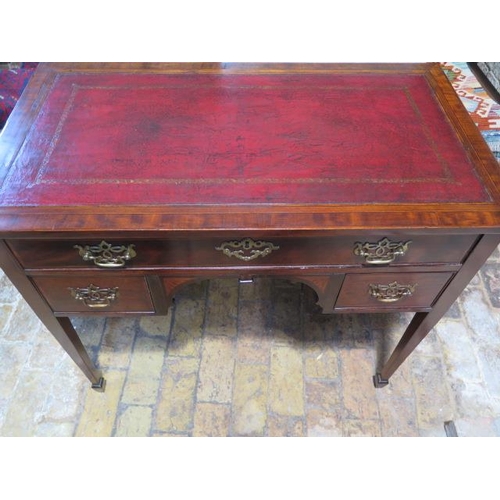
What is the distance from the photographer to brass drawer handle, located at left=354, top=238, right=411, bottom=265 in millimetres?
999

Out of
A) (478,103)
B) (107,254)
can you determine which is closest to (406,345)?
(107,254)

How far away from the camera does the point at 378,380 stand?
5.26 feet

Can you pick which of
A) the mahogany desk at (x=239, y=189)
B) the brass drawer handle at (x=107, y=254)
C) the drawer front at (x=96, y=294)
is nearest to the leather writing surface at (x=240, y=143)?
the mahogany desk at (x=239, y=189)

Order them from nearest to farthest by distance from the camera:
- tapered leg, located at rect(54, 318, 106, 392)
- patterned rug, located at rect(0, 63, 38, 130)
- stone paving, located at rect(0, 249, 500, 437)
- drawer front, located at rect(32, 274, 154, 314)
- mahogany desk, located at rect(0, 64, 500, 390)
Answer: mahogany desk, located at rect(0, 64, 500, 390) → drawer front, located at rect(32, 274, 154, 314) → tapered leg, located at rect(54, 318, 106, 392) → stone paving, located at rect(0, 249, 500, 437) → patterned rug, located at rect(0, 63, 38, 130)

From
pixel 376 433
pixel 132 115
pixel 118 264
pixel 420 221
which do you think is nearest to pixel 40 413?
pixel 118 264

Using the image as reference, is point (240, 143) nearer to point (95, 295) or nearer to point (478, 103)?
point (95, 295)

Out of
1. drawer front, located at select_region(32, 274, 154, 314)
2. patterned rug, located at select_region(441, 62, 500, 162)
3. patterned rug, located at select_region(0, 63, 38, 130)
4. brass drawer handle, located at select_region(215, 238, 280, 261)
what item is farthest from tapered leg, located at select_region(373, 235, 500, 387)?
patterned rug, located at select_region(0, 63, 38, 130)

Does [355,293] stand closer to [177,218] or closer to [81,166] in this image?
[177,218]

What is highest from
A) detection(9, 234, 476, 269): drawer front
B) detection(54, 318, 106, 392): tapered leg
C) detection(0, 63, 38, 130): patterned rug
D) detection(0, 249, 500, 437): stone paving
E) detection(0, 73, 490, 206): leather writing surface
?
detection(0, 73, 490, 206): leather writing surface

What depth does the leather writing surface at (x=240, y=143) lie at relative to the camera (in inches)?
39.3

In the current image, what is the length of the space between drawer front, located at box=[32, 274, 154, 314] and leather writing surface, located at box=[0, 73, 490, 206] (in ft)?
0.75

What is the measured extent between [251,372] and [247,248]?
826mm

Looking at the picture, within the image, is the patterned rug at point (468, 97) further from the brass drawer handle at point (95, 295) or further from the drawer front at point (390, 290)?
the brass drawer handle at point (95, 295)

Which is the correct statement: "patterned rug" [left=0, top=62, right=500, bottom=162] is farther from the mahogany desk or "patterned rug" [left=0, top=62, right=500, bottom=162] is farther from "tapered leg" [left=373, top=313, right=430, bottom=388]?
"tapered leg" [left=373, top=313, right=430, bottom=388]
